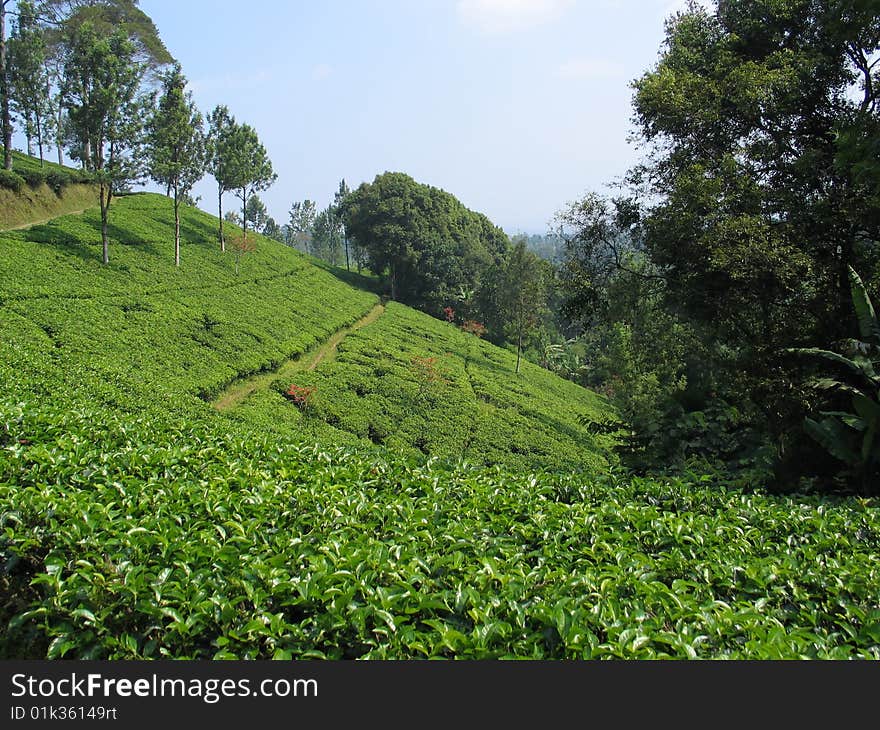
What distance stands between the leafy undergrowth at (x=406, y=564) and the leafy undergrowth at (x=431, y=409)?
9.44 meters

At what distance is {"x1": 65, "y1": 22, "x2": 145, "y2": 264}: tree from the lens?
2219cm

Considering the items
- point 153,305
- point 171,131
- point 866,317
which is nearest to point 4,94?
point 171,131

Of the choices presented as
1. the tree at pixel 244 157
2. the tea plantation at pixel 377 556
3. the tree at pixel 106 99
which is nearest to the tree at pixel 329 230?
the tree at pixel 244 157

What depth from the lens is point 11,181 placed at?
2625cm

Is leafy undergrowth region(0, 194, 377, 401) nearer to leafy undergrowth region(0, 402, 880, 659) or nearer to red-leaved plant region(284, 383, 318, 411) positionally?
red-leaved plant region(284, 383, 318, 411)

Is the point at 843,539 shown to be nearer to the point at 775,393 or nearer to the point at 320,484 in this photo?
the point at 320,484

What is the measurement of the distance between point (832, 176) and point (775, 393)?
12.8 ft

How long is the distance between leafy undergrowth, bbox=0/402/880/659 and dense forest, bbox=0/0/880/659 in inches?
0.9

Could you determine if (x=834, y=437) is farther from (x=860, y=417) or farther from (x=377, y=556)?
(x=377, y=556)

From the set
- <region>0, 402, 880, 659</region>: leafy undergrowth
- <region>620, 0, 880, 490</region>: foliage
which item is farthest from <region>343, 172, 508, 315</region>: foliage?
<region>0, 402, 880, 659</region>: leafy undergrowth

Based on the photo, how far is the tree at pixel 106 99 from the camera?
22.2 meters

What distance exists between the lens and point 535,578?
324 cm

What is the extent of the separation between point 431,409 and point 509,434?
3200 mm

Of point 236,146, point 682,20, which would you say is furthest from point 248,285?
point 682,20
